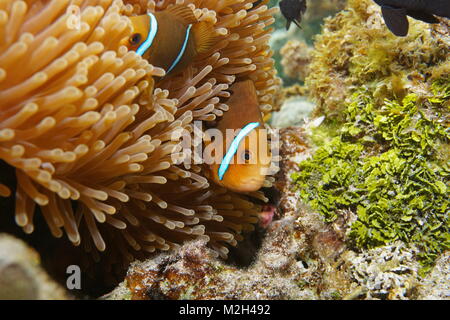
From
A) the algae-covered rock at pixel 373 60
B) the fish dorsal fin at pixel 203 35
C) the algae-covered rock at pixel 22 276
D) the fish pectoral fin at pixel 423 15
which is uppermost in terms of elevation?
the fish dorsal fin at pixel 203 35

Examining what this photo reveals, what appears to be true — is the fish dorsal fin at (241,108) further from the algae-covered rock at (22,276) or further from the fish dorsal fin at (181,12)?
the algae-covered rock at (22,276)

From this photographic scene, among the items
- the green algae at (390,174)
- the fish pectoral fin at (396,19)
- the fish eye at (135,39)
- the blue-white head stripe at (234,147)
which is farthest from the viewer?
the fish pectoral fin at (396,19)

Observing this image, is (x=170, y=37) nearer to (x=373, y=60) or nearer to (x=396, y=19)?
(x=396, y=19)

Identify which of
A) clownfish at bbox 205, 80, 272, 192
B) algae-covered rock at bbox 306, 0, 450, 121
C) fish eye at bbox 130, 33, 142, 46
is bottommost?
algae-covered rock at bbox 306, 0, 450, 121

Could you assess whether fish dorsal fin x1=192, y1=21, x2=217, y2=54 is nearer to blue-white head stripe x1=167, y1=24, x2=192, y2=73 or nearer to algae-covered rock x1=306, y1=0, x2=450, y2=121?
blue-white head stripe x1=167, y1=24, x2=192, y2=73

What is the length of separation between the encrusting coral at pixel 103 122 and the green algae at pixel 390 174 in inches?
28.0

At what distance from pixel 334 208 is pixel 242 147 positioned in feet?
2.86

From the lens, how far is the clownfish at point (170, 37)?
163 cm

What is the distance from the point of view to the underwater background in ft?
5.43

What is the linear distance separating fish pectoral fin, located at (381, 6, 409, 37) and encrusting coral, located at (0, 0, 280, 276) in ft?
2.75

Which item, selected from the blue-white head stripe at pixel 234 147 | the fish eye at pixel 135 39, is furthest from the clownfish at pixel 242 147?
the fish eye at pixel 135 39

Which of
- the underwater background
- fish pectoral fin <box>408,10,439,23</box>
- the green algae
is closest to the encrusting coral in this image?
the underwater background

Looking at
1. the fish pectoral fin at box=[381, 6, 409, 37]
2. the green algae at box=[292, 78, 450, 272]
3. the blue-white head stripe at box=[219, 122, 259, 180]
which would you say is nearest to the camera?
the blue-white head stripe at box=[219, 122, 259, 180]
